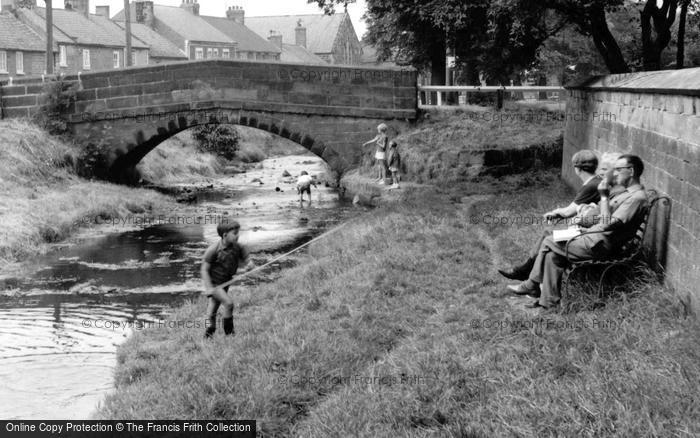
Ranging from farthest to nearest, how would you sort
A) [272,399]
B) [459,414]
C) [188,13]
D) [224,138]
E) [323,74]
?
[188,13], [224,138], [323,74], [272,399], [459,414]

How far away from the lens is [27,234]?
1612cm

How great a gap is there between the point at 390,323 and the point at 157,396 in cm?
222

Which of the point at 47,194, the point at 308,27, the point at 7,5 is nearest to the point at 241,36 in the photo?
the point at 308,27

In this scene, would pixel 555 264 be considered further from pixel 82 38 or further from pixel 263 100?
pixel 82 38

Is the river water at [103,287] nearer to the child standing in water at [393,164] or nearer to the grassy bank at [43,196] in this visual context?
the grassy bank at [43,196]

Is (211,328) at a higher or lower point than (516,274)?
lower

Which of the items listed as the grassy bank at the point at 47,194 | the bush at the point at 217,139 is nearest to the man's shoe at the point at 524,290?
the grassy bank at the point at 47,194

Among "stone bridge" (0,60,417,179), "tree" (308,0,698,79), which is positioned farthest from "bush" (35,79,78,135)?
"tree" (308,0,698,79)

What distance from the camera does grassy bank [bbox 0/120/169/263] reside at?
640 inches

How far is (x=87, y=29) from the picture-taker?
52.6 m

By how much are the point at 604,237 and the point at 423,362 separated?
1.95 m

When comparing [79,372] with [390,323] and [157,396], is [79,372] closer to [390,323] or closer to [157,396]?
[157,396]

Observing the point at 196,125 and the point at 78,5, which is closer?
the point at 196,125

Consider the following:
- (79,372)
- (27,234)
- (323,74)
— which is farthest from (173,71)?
(79,372)
